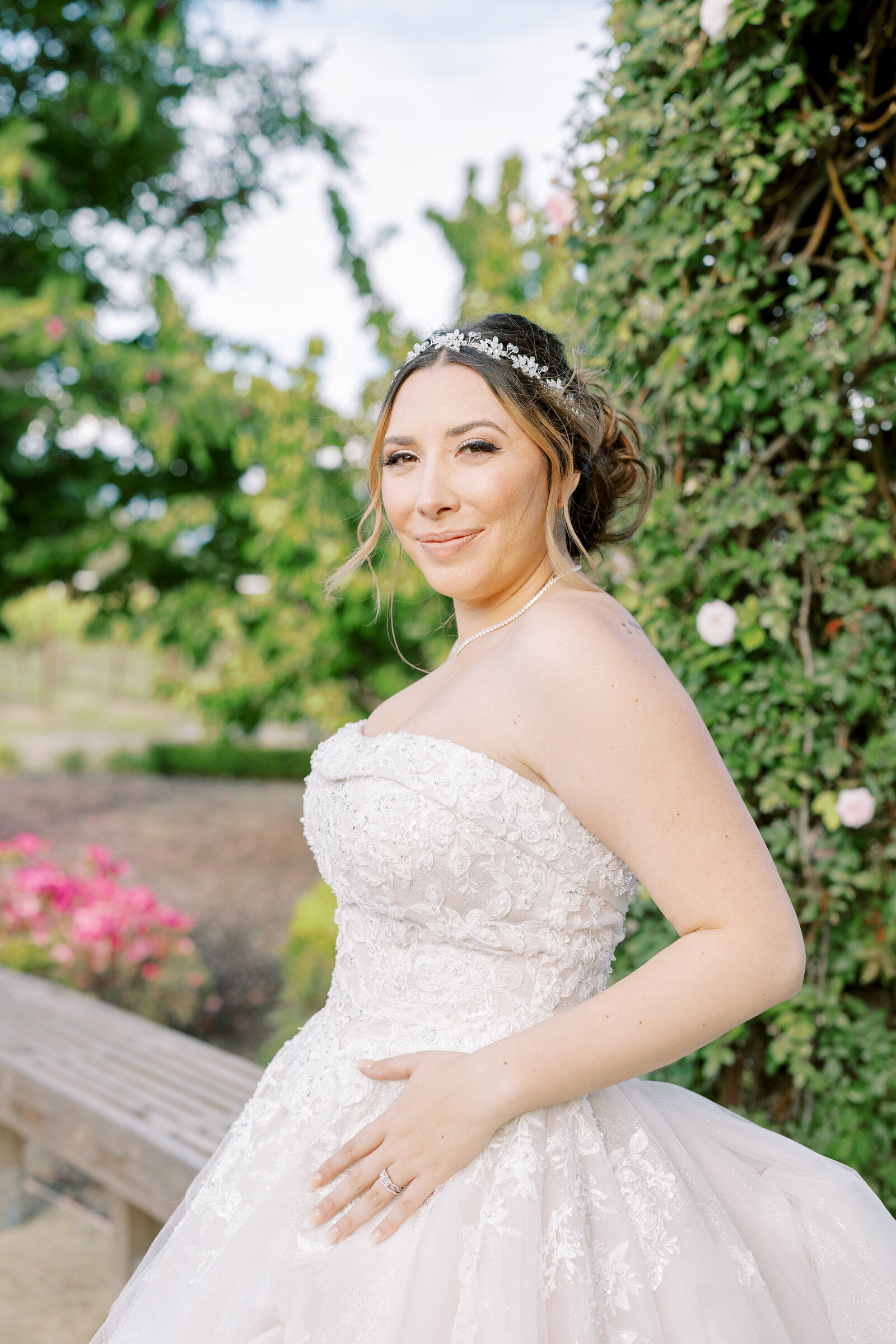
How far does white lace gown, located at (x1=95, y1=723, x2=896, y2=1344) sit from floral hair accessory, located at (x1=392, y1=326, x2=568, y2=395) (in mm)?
628

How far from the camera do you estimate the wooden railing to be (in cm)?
286

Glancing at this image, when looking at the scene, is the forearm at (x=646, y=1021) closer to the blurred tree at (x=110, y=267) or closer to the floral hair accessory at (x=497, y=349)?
the floral hair accessory at (x=497, y=349)

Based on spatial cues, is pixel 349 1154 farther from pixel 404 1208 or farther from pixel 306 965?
pixel 306 965

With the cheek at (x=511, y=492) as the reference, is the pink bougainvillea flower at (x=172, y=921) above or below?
below

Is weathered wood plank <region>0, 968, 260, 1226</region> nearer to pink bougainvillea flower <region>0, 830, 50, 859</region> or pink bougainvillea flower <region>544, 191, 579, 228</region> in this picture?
pink bougainvillea flower <region>0, 830, 50, 859</region>

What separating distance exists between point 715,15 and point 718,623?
1.35 m

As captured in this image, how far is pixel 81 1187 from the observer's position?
4414 mm

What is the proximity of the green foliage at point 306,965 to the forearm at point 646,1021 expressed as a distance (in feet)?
12.3

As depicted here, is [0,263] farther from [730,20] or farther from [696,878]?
[696,878]

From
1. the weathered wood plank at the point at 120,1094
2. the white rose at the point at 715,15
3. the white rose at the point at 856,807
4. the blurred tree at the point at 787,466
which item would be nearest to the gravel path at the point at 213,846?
the weathered wood plank at the point at 120,1094

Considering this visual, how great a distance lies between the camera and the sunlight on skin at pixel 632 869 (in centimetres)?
125

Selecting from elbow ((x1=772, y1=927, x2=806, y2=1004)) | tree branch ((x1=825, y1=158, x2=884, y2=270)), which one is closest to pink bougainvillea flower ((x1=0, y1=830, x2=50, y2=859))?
tree branch ((x1=825, y1=158, x2=884, y2=270))

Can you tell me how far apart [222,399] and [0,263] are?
7.79 ft

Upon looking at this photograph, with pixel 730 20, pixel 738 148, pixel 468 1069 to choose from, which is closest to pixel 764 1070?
pixel 468 1069
